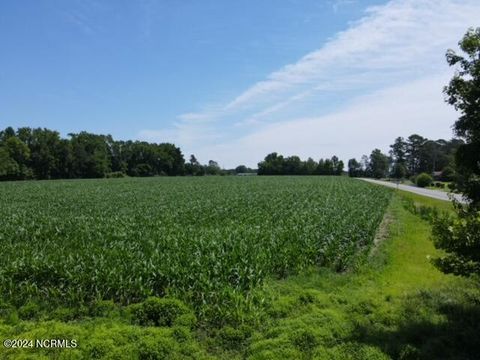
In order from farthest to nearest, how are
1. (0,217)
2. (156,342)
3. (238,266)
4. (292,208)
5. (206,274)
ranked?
(292,208) < (0,217) < (238,266) < (206,274) < (156,342)

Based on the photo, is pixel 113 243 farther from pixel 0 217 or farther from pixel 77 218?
pixel 0 217

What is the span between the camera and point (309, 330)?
6.43m

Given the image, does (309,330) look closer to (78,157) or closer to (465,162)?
(465,162)

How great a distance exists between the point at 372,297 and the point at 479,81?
4680mm

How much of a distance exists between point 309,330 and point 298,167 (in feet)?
423

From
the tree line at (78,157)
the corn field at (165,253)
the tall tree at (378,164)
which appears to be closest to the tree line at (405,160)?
the tall tree at (378,164)

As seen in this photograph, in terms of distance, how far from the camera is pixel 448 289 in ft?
28.7

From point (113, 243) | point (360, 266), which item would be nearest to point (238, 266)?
point (360, 266)

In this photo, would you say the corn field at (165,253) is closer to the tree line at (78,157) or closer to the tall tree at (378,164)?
the tree line at (78,157)

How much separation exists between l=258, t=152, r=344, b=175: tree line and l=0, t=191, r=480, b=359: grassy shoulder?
406 ft

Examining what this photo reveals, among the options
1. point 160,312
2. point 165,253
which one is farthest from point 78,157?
point 160,312

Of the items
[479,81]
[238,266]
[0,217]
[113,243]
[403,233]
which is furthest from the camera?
[0,217]

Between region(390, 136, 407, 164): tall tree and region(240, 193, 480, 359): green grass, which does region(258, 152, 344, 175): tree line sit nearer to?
region(390, 136, 407, 164): tall tree

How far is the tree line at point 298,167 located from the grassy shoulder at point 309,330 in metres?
124
